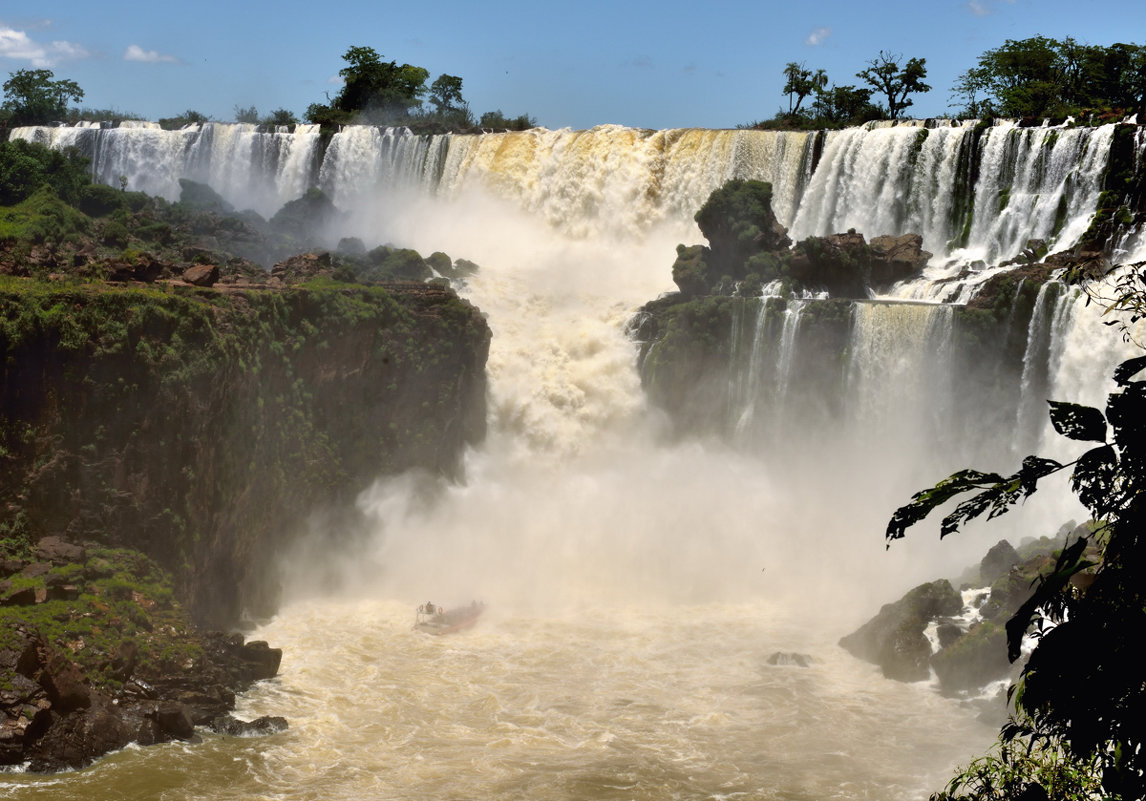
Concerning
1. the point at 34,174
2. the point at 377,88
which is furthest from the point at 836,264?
the point at 377,88

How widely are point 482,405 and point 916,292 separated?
11.4 metres

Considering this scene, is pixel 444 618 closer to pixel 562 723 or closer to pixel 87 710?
pixel 562 723

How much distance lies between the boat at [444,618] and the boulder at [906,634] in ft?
23.0

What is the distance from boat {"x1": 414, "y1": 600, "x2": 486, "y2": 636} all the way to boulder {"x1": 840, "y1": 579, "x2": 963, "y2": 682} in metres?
7.00

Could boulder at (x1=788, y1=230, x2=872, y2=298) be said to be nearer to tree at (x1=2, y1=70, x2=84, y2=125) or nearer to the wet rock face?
the wet rock face

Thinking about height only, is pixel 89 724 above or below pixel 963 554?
below

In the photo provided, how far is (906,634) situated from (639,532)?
7750 mm

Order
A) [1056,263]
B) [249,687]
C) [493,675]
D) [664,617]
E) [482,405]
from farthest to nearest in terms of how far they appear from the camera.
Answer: [482,405]
[1056,263]
[664,617]
[493,675]
[249,687]

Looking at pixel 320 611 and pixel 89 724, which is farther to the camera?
pixel 320 611

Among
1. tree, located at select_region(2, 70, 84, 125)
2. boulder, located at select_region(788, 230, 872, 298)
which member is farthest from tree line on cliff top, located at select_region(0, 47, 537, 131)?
boulder, located at select_region(788, 230, 872, 298)

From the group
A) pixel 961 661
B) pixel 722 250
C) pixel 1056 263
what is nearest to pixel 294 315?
pixel 722 250

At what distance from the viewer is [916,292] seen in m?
29.2

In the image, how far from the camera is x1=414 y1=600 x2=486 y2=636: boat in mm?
21641

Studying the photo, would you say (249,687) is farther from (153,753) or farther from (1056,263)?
(1056,263)
